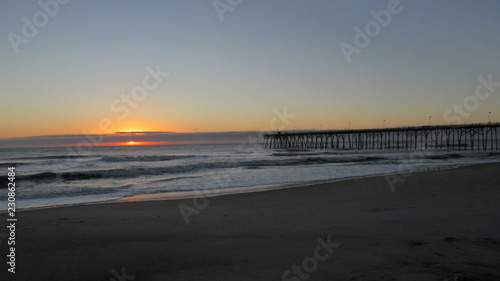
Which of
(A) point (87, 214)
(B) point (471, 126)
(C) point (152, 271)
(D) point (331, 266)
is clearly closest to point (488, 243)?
(D) point (331, 266)

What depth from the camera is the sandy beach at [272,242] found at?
428cm

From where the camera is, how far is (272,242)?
5492mm

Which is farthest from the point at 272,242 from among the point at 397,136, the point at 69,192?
the point at 397,136

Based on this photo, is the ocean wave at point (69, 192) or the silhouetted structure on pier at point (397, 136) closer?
the ocean wave at point (69, 192)

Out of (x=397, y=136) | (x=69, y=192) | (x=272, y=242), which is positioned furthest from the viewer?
(x=397, y=136)

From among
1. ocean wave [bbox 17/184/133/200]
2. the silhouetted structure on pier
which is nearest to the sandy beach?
ocean wave [bbox 17/184/133/200]

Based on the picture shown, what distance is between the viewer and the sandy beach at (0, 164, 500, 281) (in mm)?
4277

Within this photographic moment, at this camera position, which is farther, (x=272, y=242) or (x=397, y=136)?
(x=397, y=136)

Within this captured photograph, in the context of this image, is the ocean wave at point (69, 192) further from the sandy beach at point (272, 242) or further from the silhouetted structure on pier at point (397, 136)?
the silhouetted structure on pier at point (397, 136)

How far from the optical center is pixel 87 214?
841 centimetres

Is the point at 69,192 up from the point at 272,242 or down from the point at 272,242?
down

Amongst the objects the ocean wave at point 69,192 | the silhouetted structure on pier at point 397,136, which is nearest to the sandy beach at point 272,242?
the ocean wave at point 69,192

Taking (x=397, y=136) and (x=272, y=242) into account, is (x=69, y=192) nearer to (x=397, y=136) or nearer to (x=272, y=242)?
(x=272, y=242)

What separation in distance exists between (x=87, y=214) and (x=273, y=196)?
17.9ft
